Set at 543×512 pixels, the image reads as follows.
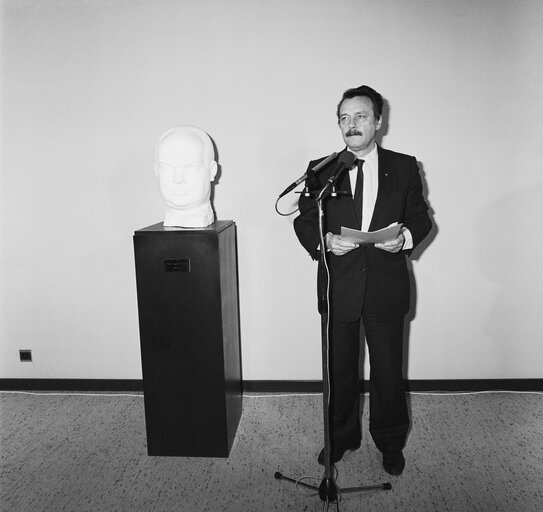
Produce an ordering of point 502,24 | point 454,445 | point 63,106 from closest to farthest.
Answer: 1. point 454,445
2. point 502,24
3. point 63,106

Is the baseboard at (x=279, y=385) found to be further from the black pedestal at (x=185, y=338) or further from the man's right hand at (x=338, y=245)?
the man's right hand at (x=338, y=245)

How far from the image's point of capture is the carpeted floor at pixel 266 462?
89.7 inches

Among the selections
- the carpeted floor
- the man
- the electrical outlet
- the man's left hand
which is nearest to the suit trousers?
the man

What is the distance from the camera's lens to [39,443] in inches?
110

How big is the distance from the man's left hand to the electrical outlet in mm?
2397

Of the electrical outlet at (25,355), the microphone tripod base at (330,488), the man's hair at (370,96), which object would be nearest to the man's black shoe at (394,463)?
the microphone tripod base at (330,488)

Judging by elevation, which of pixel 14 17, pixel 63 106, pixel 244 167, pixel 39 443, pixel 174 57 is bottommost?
pixel 39 443

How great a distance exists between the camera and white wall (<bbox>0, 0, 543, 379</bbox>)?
2982 millimetres

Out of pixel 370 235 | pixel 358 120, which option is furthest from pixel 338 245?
pixel 358 120

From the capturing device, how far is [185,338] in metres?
2.53

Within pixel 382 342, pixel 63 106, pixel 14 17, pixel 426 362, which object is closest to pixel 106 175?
pixel 63 106

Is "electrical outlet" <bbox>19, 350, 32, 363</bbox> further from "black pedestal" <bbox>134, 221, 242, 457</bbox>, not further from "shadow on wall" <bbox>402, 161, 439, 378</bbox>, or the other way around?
"shadow on wall" <bbox>402, 161, 439, 378</bbox>

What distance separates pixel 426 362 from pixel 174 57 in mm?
2356

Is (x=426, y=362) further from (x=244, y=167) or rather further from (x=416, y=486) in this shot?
(x=244, y=167)
